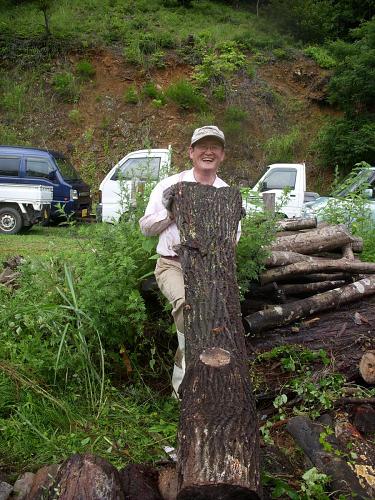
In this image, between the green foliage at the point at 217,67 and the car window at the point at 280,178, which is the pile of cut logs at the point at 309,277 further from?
the green foliage at the point at 217,67

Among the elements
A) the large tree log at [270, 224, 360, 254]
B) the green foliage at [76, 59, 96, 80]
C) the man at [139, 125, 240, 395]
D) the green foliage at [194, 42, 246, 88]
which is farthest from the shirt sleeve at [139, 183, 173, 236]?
the green foliage at [76, 59, 96, 80]

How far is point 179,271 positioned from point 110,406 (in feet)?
3.30

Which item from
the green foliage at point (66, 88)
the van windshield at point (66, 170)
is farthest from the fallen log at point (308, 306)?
the green foliage at point (66, 88)

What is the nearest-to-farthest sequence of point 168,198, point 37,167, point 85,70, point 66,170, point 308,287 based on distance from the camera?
1. point 168,198
2. point 308,287
3. point 37,167
4. point 66,170
5. point 85,70

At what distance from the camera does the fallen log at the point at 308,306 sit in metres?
4.47

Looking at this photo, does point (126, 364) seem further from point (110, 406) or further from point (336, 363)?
point (336, 363)

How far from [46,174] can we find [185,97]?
8.64 meters

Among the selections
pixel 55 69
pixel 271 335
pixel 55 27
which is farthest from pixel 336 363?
pixel 55 27

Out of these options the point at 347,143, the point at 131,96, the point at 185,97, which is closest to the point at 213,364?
the point at 347,143

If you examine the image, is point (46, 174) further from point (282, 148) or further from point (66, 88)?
point (282, 148)

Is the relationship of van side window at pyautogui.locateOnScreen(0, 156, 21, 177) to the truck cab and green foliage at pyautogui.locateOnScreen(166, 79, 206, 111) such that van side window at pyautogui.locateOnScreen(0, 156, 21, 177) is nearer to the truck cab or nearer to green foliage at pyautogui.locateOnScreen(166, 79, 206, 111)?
the truck cab

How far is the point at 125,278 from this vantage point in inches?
172

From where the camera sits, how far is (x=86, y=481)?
8.41ft

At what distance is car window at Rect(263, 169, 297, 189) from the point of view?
46.4 feet
